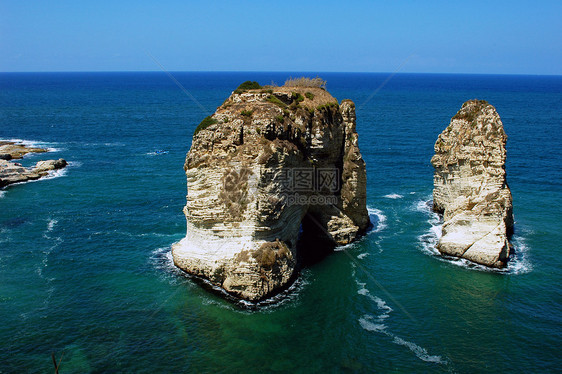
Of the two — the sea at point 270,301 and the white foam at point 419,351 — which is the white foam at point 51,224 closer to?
the sea at point 270,301

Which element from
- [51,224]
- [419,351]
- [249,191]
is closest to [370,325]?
[419,351]

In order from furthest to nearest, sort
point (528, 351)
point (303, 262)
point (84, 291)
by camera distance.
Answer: point (303, 262) → point (84, 291) → point (528, 351)

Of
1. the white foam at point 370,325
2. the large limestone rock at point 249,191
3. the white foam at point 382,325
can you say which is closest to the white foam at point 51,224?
the large limestone rock at point 249,191

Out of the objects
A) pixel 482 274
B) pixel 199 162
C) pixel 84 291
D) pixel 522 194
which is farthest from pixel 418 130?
pixel 84 291

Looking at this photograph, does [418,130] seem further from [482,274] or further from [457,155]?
[482,274]

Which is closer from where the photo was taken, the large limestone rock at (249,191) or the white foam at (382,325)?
the white foam at (382,325)

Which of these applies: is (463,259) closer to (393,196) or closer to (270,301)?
(270,301)

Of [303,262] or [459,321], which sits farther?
[303,262]
